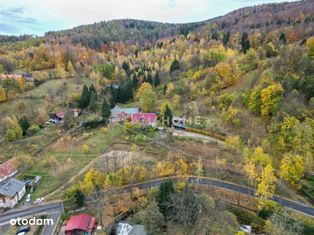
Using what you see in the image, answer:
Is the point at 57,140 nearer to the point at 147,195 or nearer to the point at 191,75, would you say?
the point at 147,195

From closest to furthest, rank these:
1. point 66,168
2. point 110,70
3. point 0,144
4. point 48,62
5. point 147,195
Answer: point 147,195
point 66,168
point 0,144
point 110,70
point 48,62

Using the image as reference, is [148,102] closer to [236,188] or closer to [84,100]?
Answer: [84,100]

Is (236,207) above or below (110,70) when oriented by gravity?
below

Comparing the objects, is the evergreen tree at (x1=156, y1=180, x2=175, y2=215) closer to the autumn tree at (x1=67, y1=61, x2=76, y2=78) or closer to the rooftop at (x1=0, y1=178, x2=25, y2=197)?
the rooftop at (x1=0, y1=178, x2=25, y2=197)

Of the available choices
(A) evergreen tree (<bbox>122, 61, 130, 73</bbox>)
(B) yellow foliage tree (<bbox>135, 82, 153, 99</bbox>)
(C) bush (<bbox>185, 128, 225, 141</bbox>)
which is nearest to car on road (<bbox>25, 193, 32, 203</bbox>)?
(C) bush (<bbox>185, 128, 225, 141</bbox>)

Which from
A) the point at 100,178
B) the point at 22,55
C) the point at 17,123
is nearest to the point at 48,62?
the point at 22,55

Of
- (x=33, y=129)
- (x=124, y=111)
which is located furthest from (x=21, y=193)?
(x=124, y=111)
